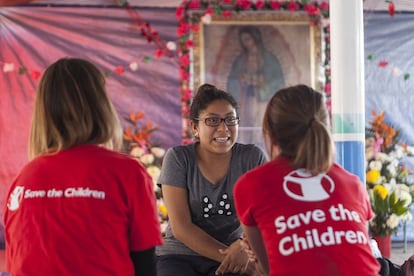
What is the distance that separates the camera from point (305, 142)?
6.54ft

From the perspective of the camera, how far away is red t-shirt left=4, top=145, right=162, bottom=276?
1857 mm

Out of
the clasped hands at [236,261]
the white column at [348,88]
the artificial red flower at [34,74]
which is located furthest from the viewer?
the artificial red flower at [34,74]

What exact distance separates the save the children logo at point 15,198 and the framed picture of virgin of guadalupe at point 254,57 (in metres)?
3.95

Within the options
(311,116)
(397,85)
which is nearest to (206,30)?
(397,85)

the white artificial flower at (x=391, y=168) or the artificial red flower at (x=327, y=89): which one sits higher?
the artificial red flower at (x=327, y=89)

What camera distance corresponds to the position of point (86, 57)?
5758mm

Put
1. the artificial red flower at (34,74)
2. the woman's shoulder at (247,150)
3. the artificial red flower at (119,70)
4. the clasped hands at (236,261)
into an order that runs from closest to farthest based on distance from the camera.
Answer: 1. the clasped hands at (236,261)
2. the woman's shoulder at (247,150)
3. the artificial red flower at (34,74)
4. the artificial red flower at (119,70)

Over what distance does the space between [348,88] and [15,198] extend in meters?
1.75

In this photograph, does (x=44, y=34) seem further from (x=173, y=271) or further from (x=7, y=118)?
(x=173, y=271)

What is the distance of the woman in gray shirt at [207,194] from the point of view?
271 cm

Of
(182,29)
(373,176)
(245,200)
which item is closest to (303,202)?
(245,200)

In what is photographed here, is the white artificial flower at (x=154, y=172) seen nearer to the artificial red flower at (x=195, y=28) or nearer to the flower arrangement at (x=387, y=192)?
the artificial red flower at (x=195, y=28)

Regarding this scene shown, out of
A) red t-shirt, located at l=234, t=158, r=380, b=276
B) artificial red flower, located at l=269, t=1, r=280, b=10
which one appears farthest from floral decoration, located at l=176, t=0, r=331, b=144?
red t-shirt, located at l=234, t=158, r=380, b=276

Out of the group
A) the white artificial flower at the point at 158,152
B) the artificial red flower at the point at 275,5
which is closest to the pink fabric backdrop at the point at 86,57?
the white artificial flower at the point at 158,152
